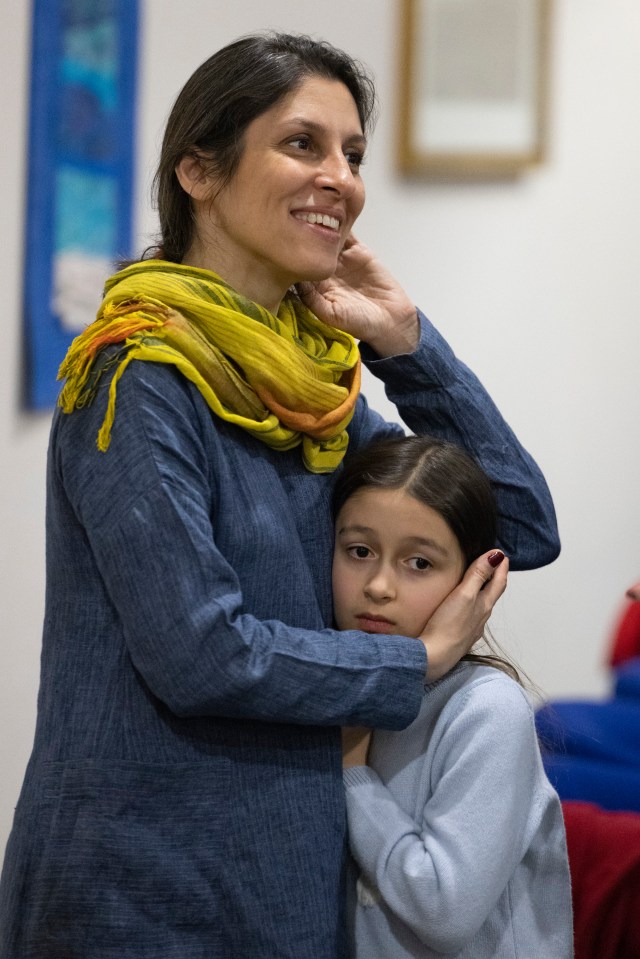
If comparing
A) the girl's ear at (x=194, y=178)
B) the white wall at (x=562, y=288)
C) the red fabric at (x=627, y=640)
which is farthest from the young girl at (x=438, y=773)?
the white wall at (x=562, y=288)

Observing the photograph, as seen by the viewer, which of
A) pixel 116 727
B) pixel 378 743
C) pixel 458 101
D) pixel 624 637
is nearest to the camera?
pixel 116 727

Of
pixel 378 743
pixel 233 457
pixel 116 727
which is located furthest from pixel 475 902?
pixel 233 457

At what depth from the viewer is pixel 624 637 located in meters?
3.08

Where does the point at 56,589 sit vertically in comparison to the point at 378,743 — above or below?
above

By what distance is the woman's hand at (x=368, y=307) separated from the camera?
1.69m

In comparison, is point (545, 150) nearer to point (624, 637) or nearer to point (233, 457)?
point (624, 637)

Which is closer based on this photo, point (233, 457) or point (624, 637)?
point (233, 457)

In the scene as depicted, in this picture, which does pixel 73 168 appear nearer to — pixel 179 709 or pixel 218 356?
pixel 218 356

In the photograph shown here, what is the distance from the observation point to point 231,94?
150 centimetres

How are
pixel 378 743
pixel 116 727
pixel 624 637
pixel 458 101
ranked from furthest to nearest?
pixel 458 101, pixel 624 637, pixel 378 743, pixel 116 727

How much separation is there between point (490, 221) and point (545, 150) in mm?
255

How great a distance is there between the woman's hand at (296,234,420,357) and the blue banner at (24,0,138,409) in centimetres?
85

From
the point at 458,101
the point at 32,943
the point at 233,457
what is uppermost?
the point at 458,101

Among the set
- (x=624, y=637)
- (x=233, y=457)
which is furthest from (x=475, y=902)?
(x=624, y=637)
